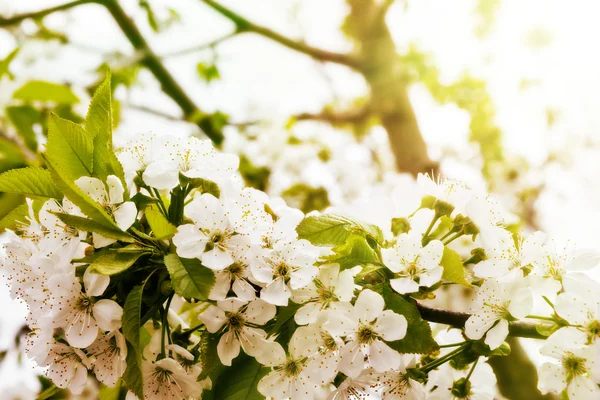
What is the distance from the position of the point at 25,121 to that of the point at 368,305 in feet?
4.84

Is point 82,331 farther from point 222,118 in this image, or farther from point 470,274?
point 222,118

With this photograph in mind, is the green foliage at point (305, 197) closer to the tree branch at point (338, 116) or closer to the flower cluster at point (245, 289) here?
the tree branch at point (338, 116)

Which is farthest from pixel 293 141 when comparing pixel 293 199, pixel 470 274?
pixel 470 274

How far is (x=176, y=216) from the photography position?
0.73 m

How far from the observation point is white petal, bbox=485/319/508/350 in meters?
0.69

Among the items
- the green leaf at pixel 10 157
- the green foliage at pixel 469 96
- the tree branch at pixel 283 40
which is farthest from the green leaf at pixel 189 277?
the green foliage at pixel 469 96

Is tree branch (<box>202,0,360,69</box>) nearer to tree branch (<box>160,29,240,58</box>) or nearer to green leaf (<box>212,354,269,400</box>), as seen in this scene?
tree branch (<box>160,29,240,58</box>)

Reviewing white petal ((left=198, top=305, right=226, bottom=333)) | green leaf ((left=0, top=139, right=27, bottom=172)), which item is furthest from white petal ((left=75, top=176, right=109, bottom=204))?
green leaf ((left=0, top=139, right=27, bottom=172))

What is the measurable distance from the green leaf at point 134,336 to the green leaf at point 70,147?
0.20 meters

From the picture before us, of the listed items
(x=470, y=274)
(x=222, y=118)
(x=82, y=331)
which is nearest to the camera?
(x=82, y=331)

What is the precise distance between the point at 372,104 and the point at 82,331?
8.97 feet

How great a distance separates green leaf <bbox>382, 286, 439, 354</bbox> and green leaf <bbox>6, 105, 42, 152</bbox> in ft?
4.58

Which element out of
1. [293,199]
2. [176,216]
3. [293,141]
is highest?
[176,216]

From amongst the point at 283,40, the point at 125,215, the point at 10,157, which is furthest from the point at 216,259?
the point at 283,40
